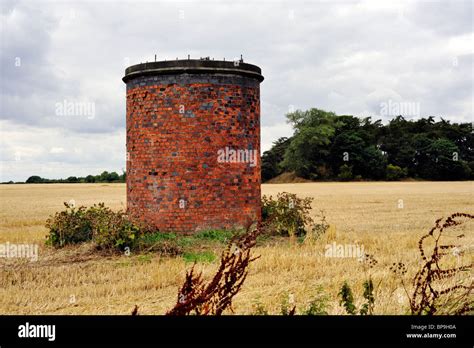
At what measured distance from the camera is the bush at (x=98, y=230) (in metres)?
12.8

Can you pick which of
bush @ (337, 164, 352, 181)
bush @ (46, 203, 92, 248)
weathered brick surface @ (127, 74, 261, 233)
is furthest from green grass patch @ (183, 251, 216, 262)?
bush @ (337, 164, 352, 181)

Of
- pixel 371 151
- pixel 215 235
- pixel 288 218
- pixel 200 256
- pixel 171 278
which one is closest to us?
pixel 171 278

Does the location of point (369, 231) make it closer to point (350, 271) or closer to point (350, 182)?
point (350, 271)

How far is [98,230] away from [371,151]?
58.7m

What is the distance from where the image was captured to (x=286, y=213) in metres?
14.7

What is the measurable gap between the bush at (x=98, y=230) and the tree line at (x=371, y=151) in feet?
174

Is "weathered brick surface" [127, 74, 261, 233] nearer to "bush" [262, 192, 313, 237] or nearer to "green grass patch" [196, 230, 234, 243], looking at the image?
"green grass patch" [196, 230, 234, 243]

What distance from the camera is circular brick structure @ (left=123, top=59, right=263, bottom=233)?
13609 millimetres

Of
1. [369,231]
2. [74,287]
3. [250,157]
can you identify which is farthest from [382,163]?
[74,287]

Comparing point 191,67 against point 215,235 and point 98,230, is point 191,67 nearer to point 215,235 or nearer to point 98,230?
point 215,235

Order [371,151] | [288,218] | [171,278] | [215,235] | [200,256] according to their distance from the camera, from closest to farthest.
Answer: [171,278]
[200,256]
[215,235]
[288,218]
[371,151]

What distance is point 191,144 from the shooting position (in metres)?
13.6

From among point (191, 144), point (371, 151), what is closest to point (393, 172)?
point (371, 151)
